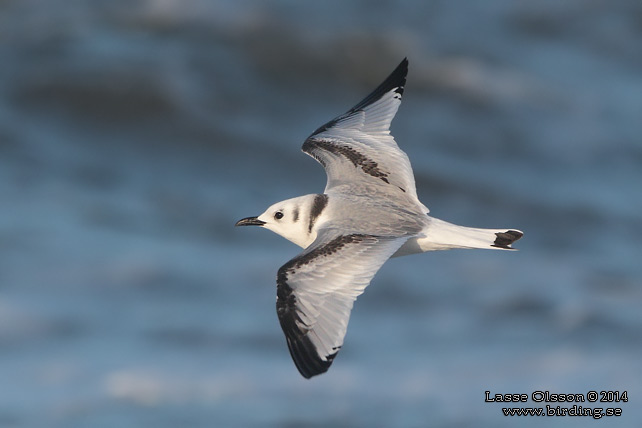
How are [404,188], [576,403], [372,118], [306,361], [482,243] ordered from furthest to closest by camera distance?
[576,403] → [372,118] → [404,188] → [482,243] → [306,361]

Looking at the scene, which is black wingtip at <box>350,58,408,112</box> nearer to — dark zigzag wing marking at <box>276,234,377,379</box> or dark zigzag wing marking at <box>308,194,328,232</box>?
dark zigzag wing marking at <box>308,194,328,232</box>

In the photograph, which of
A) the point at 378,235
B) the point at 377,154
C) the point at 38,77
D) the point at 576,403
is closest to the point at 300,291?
the point at 378,235

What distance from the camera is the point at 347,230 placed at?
16.4 ft

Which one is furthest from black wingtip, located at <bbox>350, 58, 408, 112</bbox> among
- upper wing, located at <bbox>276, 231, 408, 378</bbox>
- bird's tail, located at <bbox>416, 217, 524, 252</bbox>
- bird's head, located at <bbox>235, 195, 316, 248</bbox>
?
upper wing, located at <bbox>276, 231, 408, 378</bbox>

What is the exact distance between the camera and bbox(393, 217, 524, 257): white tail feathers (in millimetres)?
5109

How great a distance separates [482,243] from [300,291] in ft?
3.23

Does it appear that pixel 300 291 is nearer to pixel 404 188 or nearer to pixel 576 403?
pixel 404 188

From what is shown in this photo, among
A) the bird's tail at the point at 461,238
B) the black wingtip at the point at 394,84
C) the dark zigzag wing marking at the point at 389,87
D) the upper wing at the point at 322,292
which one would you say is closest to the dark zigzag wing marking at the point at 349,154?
the dark zigzag wing marking at the point at 389,87

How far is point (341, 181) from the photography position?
5758mm

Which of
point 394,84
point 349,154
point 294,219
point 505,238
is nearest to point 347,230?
point 294,219

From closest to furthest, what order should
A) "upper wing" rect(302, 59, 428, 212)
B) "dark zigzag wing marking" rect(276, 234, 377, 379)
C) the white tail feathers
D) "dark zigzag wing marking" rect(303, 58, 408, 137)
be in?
"dark zigzag wing marking" rect(276, 234, 377, 379) < the white tail feathers < "upper wing" rect(302, 59, 428, 212) < "dark zigzag wing marking" rect(303, 58, 408, 137)

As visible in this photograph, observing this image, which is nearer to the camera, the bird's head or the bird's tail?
the bird's tail

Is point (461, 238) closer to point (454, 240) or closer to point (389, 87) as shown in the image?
point (454, 240)

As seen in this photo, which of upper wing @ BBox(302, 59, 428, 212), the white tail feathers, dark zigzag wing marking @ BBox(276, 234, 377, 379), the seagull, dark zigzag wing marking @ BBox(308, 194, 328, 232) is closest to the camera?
dark zigzag wing marking @ BBox(276, 234, 377, 379)
